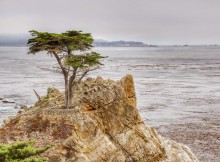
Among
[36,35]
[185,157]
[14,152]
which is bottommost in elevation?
[14,152]

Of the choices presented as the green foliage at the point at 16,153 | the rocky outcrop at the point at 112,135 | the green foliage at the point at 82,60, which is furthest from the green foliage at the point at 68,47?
the rocky outcrop at the point at 112,135

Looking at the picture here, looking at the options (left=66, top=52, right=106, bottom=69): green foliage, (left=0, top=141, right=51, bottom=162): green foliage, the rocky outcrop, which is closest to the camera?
the rocky outcrop

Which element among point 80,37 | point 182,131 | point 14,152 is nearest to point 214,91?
point 182,131

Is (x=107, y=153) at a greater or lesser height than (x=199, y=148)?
greater

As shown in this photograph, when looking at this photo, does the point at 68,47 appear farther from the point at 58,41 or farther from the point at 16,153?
the point at 16,153

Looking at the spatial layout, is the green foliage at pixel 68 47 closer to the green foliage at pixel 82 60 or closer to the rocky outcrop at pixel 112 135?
the green foliage at pixel 82 60

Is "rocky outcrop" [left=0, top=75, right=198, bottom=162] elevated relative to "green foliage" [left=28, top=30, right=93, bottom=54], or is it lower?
lower

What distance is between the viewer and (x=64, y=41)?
1419 inches

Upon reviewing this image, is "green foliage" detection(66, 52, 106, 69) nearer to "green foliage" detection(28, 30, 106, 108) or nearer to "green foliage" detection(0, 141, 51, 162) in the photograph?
"green foliage" detection(28, 30, 106, 108)

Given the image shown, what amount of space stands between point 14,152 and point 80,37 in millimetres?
19594

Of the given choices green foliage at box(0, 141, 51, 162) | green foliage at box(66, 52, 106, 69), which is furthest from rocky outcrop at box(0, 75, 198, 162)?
green foliage at box(66, 52, 106, 69)

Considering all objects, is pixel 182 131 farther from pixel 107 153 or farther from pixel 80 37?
pixel 107 153

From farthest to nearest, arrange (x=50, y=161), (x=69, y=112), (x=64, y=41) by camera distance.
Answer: (x=64, y=41) → (x=69, y=112) → (x=50, y=161)

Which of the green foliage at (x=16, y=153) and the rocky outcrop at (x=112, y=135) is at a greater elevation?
the rocky outcrop at (x=112, y=135)
